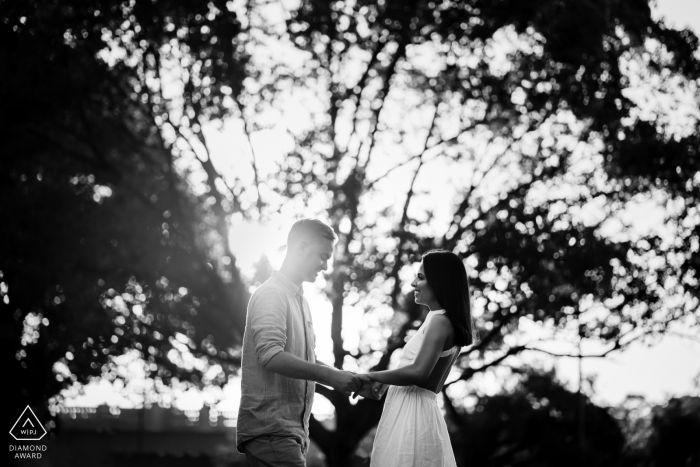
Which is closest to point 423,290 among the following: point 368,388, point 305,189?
point 368,388

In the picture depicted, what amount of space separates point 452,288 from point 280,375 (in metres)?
1.13

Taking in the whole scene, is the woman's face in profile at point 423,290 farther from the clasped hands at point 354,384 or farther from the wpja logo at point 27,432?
the wpja logo at point 27,432

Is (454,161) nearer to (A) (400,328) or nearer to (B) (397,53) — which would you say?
(B) (397,53)

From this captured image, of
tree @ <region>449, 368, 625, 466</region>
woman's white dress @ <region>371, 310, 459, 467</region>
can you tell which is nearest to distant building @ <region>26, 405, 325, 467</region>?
tree @ <region>449, 368, 625, 466</region>

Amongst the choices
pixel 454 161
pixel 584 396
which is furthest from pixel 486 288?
pixel 584 396

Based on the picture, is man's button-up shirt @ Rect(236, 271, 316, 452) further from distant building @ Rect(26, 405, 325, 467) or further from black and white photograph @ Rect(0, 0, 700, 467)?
distant building @ Rect(26, 405, 325, 467)

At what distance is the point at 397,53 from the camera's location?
15695mm

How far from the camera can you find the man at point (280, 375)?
4.17m

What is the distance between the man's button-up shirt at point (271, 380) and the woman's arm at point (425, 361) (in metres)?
0.47

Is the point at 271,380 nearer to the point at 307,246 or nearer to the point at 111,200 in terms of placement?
the point at 307,246

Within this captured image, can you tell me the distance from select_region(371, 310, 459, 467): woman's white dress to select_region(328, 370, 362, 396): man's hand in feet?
1.37

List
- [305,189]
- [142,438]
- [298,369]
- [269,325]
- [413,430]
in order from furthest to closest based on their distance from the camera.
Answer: [142,438], [305,189], [413,430], [269,325], [298,369]

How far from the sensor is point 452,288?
4.64 meters

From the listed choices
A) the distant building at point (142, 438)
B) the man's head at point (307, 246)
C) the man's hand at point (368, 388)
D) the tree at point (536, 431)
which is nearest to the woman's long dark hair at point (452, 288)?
the man's hand at point (368, 388)
